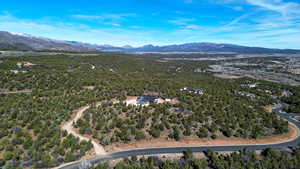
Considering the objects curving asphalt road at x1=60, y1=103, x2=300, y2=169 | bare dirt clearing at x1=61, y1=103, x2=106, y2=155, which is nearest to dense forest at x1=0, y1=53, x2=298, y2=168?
bare dirt clearing at x1=61, y1=103, x2=106, y2=155

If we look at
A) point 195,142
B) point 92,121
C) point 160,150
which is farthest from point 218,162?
point 92,121

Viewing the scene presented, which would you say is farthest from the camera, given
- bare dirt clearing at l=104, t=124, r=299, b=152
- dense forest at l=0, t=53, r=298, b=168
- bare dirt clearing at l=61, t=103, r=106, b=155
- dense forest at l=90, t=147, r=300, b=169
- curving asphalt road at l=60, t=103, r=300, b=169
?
bare dirt clearing at l=104, t=124, r=299, b=152

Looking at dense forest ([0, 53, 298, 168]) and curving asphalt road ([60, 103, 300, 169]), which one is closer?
curving asphalt road ([60, 103, 300, 169])

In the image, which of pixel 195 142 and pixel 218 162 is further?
pixel 195 142

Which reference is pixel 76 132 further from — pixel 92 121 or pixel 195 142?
pixel 195 142

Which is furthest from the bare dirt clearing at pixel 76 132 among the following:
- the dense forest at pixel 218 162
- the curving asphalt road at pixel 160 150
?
the dense forest at pixel 218 162

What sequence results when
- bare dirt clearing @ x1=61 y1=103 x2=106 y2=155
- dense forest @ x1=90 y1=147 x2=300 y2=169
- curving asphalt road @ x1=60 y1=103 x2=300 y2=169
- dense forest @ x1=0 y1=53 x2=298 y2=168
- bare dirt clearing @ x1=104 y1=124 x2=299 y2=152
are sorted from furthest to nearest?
bare dirt clearing @ x1=104 y1=124 x2=299 y2=152 < bare dirt clearing @ x1=61 y1=103 x2=106 y2=155 < dense forest @ x1=0 y1=53 x2=298 y2=168 < curving asphalt road @ x1=60 y1=103 x2=300 y2=169 < dense forest @ x1=90 y1=147 x2=300 y2=169

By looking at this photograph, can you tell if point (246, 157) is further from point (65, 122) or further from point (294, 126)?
point (65, 122)

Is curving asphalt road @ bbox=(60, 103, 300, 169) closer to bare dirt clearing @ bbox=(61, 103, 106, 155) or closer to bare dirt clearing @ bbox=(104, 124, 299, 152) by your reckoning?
bare dirt clearing @ bbox=(104, 124, 299, 152)

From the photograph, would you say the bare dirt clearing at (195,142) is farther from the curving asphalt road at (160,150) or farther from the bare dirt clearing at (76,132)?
the bare dirt clearing at (76,132)

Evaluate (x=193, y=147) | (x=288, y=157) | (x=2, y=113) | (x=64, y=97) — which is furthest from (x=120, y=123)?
(x=288, y=157)
